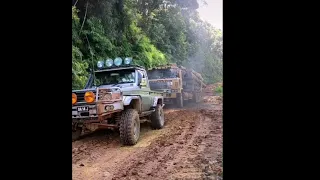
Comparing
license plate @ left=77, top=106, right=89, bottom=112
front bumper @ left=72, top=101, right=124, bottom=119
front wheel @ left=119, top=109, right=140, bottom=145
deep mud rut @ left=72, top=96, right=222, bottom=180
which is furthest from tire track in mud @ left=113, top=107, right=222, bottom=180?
license plate @ left=77, top=106, right=89, bottom=112

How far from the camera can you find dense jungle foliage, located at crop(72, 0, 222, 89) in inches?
114

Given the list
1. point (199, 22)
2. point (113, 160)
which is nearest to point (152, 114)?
point (113, 160)

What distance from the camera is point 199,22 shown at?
2.92 meters

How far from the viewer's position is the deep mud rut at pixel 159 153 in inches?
92.6

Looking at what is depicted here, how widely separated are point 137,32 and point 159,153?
4.96 ft

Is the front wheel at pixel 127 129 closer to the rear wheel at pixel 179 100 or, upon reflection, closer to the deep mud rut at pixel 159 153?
the deep mud rut at pixel 159 153

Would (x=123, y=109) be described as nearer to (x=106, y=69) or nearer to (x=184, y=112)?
(x=106, y=69)

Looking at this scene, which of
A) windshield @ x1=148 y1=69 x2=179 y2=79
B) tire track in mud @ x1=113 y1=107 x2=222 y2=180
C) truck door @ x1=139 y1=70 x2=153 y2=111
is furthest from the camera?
windshield @ x1=148 y1=69 x2=179 y2=79

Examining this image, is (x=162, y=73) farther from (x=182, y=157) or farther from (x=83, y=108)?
(x=182, y=157)

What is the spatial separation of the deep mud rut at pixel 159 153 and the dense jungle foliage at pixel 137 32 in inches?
27.2

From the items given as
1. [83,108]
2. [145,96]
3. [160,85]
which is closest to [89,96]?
[83,108]

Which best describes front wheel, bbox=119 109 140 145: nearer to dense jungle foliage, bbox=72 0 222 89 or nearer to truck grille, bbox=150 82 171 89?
A: dense jungle foliage, bbox=72 0 222 89

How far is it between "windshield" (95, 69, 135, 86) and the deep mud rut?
0.67 m

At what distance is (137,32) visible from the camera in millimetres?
3314
